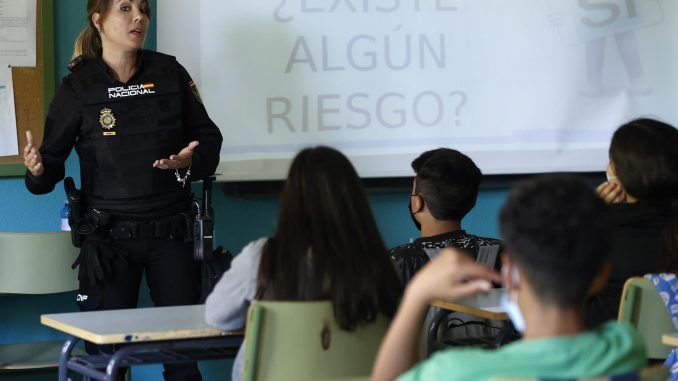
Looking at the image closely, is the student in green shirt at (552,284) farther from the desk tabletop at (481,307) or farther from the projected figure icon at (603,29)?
the projected figure icon at (603,29)

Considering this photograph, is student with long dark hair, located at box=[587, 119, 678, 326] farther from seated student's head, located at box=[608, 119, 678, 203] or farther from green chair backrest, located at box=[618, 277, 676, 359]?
green chair backrest, located at box=[618, 277, 676, 359]

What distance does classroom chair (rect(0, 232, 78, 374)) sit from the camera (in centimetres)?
349

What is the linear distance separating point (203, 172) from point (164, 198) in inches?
6.8

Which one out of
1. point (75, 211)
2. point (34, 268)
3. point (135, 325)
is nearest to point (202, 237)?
point (75, 211)

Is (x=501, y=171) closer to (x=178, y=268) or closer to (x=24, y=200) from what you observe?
(x=178, y=268)

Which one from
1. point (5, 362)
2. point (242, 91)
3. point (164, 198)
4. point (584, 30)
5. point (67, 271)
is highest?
point (584, 30)

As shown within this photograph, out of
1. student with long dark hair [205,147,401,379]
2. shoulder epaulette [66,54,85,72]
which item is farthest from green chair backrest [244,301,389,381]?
shoulder epaulette [66,54,85,72]

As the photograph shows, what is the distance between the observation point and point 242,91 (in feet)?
13.3

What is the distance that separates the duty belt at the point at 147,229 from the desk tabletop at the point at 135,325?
0.68 metres

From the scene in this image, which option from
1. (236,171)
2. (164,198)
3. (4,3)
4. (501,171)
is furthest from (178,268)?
(501,171)

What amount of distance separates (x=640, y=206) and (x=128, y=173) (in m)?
1.80

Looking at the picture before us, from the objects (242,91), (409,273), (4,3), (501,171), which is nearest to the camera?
(409,273)

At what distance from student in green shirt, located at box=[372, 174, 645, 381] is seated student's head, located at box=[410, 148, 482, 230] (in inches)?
74.4

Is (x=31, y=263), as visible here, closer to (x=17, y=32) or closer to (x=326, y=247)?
(x=17, y=32)
